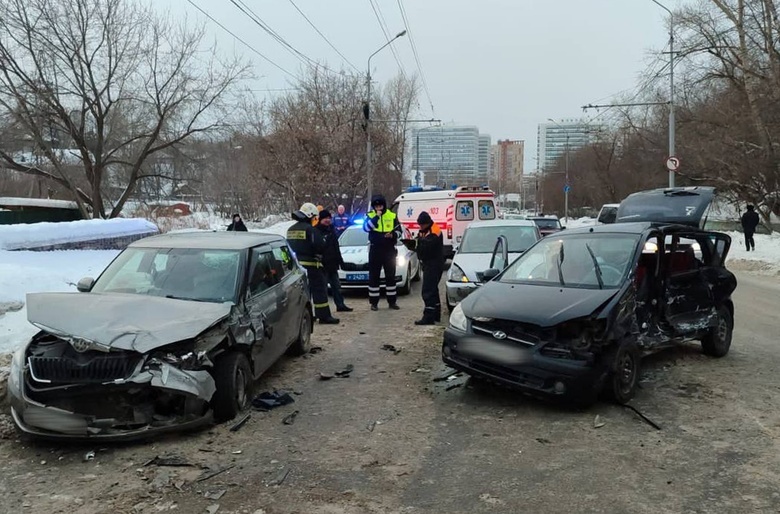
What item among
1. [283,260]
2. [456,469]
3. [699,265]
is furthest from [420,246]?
[456,469]

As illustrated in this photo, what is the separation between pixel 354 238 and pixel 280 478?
9854mm

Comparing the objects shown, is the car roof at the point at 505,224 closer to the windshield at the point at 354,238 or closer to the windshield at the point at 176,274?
the windshield at the point at 354,238

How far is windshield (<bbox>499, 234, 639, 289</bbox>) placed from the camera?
18.4 feet

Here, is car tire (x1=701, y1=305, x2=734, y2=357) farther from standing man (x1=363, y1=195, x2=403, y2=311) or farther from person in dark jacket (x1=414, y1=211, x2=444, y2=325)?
standing man (x1=363, y1=195, x2=403, y2=311)

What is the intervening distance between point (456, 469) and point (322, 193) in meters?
25.7

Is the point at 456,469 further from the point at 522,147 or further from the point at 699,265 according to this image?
the point at 522,147

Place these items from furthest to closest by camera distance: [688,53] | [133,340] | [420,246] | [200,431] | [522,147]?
1. [522,147]
2. [688,53]
3. [420,246]
4. [200,431]
5. [133,340]

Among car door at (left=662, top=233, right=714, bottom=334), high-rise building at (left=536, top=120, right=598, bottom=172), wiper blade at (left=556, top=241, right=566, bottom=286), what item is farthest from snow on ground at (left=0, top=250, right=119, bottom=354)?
high-rise building at (left=536, top=120, right=598, bottom=172)

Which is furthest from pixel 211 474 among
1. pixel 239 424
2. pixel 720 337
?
pixel 720 337

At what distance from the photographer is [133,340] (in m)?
4.08

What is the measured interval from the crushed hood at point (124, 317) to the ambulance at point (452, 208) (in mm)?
12322

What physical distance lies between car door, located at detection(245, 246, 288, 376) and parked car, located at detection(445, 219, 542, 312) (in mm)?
3901

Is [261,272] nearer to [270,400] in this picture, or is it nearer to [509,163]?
[270,400]

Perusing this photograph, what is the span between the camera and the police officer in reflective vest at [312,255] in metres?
9.09
